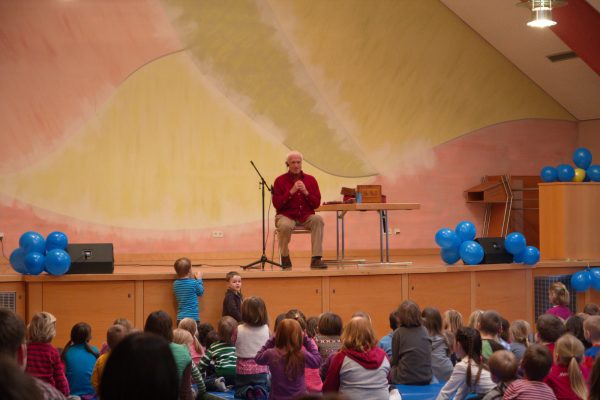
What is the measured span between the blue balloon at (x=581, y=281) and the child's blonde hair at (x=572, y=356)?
5148 mm

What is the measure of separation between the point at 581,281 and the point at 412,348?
13.6ft

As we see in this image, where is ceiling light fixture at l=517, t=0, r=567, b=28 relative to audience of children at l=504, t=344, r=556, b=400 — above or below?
above

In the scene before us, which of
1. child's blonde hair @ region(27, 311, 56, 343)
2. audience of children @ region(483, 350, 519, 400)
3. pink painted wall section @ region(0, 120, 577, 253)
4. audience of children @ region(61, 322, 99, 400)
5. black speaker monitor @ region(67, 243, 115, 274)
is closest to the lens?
audience of children @ region(483, 350, 519, 400)

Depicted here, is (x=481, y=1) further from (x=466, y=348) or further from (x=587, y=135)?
(x=466, y=348)

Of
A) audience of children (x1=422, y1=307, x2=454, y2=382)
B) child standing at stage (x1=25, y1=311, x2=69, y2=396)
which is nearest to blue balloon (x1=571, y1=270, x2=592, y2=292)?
audience of children (x1=422, y1=307, x2=454, y2=382)

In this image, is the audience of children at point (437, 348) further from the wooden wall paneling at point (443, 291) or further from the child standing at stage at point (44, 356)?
the child standing at stage at point (44, 356)

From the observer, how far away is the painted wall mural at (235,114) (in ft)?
33.6

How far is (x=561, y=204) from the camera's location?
10.1 meters

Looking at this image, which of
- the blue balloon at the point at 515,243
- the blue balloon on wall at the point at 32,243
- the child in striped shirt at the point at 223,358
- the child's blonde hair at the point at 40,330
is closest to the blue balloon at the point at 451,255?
→ the blue balloon at the point at 515,243

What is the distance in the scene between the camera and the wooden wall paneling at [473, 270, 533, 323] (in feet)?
29.6

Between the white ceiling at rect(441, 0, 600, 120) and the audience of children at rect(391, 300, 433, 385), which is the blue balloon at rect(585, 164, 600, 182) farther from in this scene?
the audience of children at rect(391, 300, 433, 385)

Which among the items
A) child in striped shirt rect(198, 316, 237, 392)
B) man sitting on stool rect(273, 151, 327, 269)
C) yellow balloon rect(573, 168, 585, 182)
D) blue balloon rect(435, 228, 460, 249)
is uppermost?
yellow balloon rect(573, 168, 585, 182)

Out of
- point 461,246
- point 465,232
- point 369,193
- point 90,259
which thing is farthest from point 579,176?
point 90,259

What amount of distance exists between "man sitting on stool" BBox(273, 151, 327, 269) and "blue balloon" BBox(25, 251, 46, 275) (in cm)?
231
